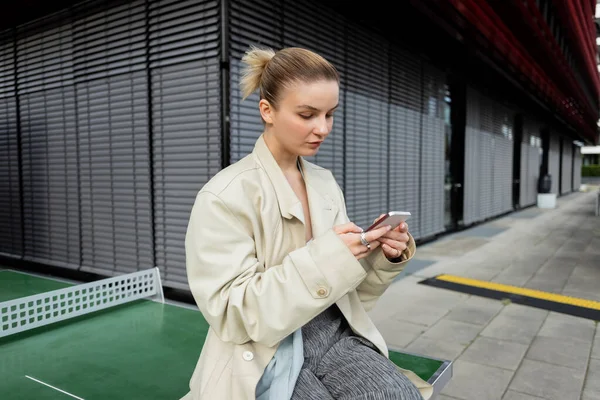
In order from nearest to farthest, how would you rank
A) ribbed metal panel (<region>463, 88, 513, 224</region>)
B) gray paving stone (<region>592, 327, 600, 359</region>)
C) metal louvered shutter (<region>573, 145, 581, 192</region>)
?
gray paving stone (<region>592, 327, 600, 359</region>), ribbed metal panel (<region>463, 88, 513, 224</region>), metal louvered shutter (<region>573, 145, 581, 192</region>)

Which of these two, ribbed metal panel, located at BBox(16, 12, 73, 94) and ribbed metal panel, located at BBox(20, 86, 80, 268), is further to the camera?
ribbed metal panel, located at BBox(20, 86, 80, 268)

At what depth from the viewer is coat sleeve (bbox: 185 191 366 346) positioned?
114 centimetres

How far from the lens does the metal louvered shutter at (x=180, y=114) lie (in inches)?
173

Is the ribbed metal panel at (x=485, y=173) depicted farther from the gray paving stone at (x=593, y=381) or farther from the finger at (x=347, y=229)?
the finger at (x=347, y=229)

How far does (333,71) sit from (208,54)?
336cm

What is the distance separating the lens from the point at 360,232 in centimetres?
119

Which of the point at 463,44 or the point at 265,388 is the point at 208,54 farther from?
the point at 463,44

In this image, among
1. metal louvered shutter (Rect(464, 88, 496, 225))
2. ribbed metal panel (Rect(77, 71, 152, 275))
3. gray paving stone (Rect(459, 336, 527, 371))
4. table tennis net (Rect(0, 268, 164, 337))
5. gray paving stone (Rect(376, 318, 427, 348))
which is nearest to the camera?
table tennis net (Rect(0, 268, 164, 337))

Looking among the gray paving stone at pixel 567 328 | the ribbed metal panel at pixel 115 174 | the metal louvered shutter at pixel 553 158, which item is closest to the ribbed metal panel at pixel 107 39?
the ribbed metal panel at pixel 115 174

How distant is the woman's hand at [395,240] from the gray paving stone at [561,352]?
2814 millimetres

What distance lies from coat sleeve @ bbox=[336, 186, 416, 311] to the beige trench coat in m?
0.17

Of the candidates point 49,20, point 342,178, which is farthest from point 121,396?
point 49,20

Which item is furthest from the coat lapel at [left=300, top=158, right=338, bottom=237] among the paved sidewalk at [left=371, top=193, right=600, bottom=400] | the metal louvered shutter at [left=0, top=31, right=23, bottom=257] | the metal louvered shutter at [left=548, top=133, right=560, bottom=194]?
the metal louvered shutter at [left=548, top=133, right=560, bottom=194]

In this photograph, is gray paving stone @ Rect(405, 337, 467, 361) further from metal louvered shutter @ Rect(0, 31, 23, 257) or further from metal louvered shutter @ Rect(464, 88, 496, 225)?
metal louvered shutter @ Rect(464, 88, 496, 225)
